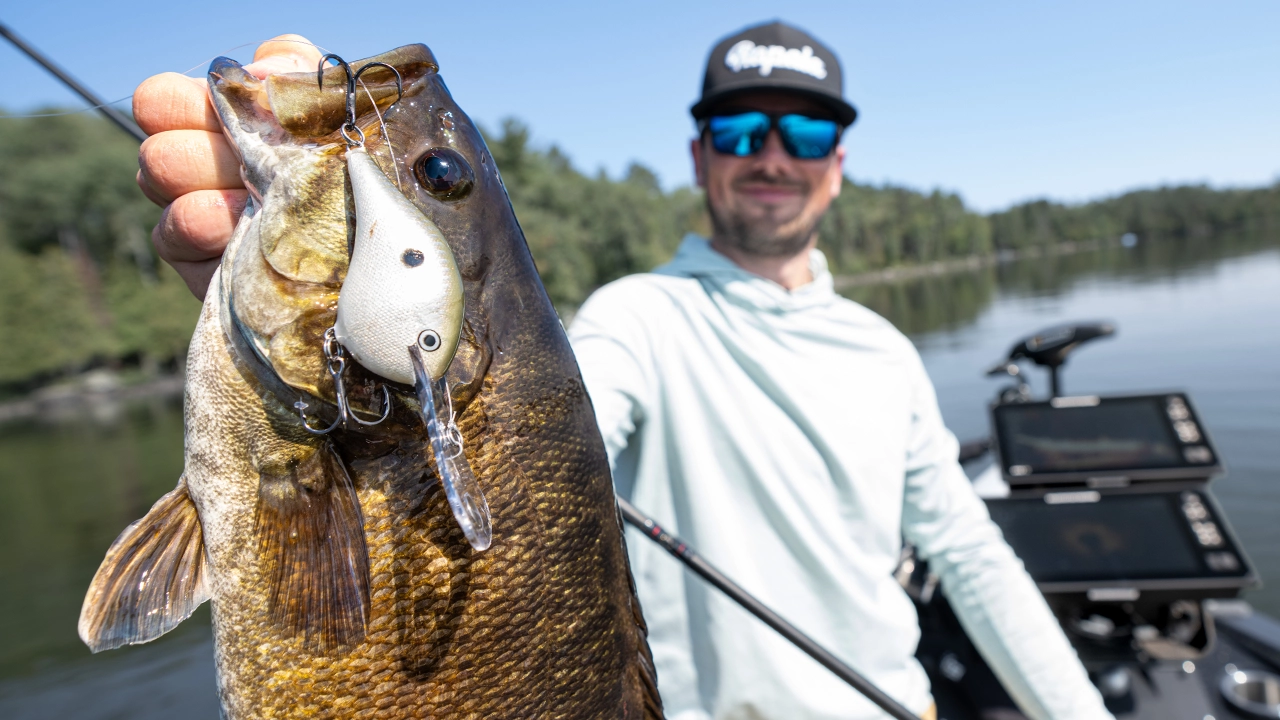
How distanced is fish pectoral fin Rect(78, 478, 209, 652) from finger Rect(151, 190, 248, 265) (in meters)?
0.36

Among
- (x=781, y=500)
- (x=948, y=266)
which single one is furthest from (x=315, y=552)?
(x=948, y=266)

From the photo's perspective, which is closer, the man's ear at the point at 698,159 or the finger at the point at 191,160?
the finger at the point at 191,160

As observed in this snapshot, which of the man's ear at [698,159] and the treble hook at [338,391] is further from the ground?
the man's ear at [698,159]

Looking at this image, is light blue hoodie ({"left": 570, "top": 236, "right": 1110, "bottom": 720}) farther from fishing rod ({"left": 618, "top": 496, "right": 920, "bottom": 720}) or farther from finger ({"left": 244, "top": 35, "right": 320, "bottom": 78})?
finger ({"left": 244, "top": 35, "right": 320, "bottom": 78})

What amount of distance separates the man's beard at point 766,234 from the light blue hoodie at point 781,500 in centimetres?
22

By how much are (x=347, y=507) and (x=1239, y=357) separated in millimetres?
17124

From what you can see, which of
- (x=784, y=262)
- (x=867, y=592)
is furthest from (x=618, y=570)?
(x=784, y=262)

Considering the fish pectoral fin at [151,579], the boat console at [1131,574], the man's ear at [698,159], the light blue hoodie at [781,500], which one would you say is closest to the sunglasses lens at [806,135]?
the man's ear at [698,159]

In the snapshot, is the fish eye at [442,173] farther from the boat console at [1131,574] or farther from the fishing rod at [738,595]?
the boat console at [1131,574]

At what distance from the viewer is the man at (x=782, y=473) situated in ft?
6.90

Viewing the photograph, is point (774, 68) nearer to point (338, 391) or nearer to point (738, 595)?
point (738, 595)

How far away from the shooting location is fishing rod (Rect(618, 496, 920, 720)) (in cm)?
179

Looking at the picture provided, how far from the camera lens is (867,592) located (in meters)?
2.24

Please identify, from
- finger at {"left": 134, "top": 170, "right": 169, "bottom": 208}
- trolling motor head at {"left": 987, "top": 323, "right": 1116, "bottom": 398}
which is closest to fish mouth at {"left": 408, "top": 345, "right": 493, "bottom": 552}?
finger at {"left": 134, "top": 170, "right": 169, "bottom": 208}
